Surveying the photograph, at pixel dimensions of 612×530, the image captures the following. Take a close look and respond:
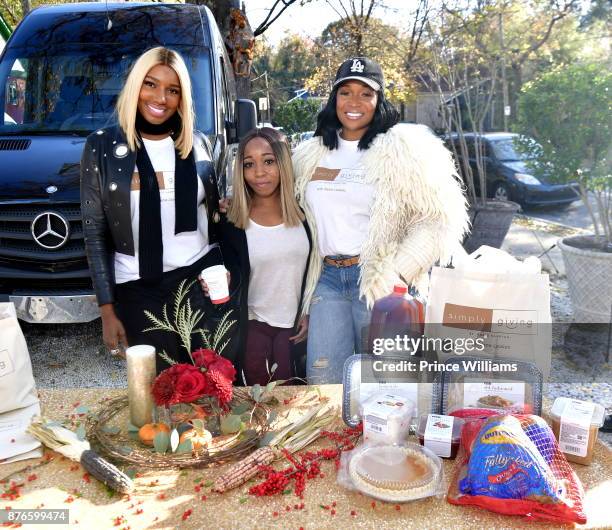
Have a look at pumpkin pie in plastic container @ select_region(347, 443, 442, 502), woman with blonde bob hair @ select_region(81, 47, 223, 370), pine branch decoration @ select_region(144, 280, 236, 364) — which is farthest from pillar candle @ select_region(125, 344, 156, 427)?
woman with blonde bob hair @ select_region(81, 47, 223, 370)

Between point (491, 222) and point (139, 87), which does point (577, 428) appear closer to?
point (139, 87)

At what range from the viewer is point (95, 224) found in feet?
8.50

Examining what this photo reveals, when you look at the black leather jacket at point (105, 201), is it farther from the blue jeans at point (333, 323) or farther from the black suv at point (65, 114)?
the black suv at point (65, 114)

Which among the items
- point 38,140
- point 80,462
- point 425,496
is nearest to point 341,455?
point 425,496

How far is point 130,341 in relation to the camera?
8.91 ft

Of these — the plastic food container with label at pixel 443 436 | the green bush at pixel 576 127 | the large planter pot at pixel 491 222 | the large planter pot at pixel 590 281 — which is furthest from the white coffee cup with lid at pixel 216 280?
the large planter pot at pixel 491 222

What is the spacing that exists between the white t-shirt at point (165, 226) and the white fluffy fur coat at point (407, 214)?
2.70ft

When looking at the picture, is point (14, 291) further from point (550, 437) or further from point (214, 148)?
point (550, 437)

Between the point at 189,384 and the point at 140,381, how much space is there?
9.9 inches

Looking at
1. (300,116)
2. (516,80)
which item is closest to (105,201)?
(300,116)

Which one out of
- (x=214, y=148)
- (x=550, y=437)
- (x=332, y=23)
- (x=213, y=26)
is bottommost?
(x=550, y=437)

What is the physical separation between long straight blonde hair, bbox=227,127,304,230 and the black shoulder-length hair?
0.70 ft

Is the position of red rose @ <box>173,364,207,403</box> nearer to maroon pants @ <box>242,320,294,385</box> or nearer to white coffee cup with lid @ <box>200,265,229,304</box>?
white coffee cup with lid @ <box>200,265,229,304</box>

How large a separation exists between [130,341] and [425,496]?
163cm
